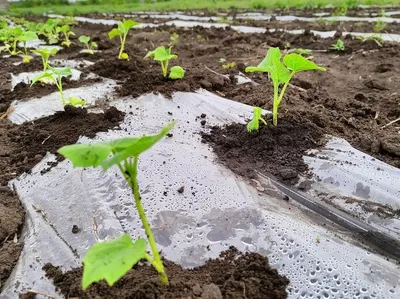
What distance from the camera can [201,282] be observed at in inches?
61.1

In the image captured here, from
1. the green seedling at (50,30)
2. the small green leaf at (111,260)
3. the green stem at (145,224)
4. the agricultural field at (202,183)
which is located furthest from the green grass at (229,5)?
the small green leaf at (111,260)

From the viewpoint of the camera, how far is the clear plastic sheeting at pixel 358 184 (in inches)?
75.2

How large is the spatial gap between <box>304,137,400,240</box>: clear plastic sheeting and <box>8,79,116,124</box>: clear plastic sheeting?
73.5 inches

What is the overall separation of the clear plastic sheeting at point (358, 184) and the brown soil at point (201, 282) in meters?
0.58

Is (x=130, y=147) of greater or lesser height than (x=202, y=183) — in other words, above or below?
Result: above

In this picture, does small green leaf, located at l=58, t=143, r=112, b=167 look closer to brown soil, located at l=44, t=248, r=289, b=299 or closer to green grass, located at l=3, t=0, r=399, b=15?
brown soil, located at l=44, t=248, r=289, b=299

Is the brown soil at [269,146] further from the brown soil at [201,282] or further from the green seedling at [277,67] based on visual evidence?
the brown soil at [201,282]

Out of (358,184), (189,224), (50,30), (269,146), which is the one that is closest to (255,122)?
(269,146)

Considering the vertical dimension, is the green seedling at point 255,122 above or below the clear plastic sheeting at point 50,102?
above

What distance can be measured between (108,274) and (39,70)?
11.6 ft

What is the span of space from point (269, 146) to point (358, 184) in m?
0.53

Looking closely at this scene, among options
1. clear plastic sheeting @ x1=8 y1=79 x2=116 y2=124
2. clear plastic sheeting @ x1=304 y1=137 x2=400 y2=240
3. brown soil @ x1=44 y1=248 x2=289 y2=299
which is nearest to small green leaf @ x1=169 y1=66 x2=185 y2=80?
clear plastic sheeting @ x1=8 y1=79 x2=116 y2=124

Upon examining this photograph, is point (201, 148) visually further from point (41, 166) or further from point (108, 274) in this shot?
point (108, 274)

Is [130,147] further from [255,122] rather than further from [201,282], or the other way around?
[255,122]
